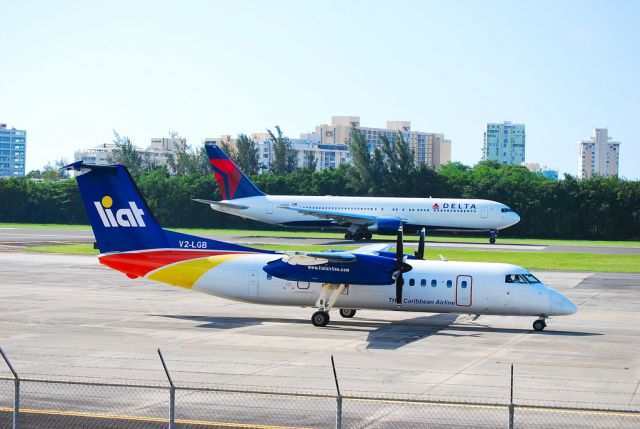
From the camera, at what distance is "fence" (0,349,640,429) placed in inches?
642

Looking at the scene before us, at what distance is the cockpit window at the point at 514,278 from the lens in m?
29.6

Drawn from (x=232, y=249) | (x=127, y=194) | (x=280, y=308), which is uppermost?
(x=127, y=194)

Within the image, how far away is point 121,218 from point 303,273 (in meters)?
7.40

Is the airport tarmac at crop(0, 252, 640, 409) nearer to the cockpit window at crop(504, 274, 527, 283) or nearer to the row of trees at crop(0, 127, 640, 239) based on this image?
the cockpit window at crop(504, 274, 527, 283)

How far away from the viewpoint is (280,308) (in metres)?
35.0

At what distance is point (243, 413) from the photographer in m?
17.2

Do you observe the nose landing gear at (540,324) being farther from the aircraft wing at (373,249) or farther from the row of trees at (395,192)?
the row of trees at (395,192)

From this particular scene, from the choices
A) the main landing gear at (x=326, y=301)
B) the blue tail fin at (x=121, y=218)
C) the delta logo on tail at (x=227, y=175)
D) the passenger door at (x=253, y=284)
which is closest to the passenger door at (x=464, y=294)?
the main landing gear at (x=326, y=301)

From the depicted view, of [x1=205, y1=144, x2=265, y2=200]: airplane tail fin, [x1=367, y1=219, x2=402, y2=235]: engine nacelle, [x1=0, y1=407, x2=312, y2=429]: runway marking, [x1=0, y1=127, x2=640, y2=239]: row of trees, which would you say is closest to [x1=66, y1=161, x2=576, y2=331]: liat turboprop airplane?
[x1=0, y1=407, x2=312, y2=429]: runway marking

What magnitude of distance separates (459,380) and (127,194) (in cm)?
1587

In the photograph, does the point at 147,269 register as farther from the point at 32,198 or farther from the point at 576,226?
the point at 32,198

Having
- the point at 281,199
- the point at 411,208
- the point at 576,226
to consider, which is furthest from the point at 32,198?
the point at 576,226

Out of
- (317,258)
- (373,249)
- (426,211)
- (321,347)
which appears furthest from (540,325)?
(426,211)

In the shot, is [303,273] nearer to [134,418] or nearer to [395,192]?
[134,418]
